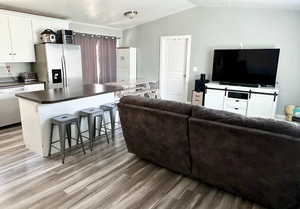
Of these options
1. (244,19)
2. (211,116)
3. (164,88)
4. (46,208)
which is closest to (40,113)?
(46,208)

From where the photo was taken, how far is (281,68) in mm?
5125

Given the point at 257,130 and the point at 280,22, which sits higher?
the point at 280,22

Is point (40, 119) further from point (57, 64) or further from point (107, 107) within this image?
point (57, 64)

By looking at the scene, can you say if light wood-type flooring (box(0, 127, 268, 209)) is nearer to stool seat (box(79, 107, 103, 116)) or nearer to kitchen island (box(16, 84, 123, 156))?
kitchen island (box(16, 84, 123, 156))

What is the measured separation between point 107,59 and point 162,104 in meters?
4.84

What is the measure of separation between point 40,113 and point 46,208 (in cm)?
138

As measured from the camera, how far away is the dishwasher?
4.05 metres

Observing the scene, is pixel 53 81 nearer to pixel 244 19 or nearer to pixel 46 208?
pixel 46 208

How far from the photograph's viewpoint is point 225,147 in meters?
2.09

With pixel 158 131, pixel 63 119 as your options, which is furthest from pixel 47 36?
pixel 158 131

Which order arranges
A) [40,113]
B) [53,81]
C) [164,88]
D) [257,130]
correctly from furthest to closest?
[164,88] → [53,81] → [40,113] → [257,130]

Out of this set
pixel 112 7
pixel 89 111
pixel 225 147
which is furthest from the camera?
pixel 112 7

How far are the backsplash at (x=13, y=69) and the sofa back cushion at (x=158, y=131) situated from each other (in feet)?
10.7

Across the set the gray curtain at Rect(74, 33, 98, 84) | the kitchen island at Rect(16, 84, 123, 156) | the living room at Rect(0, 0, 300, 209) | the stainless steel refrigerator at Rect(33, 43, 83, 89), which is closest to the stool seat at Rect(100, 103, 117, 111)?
the living room at Rect(0, 0, 300, 209)
